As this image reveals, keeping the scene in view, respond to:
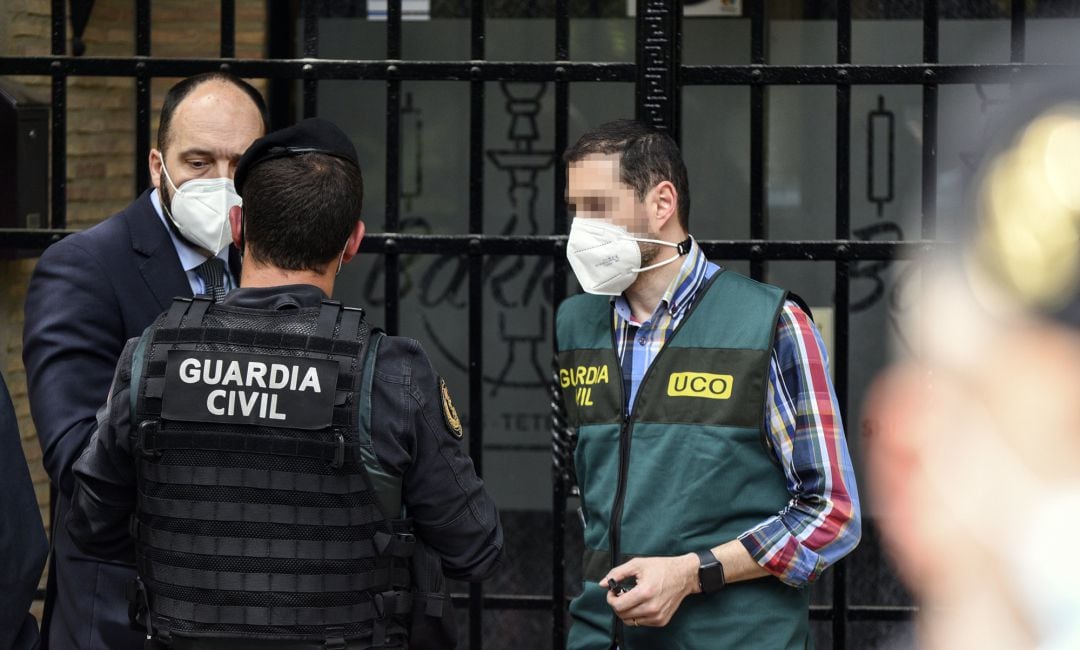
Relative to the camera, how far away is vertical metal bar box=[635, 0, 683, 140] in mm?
3480

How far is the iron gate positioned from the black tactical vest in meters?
1.16

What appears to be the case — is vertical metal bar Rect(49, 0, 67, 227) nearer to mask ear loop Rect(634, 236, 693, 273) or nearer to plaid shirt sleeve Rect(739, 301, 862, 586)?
mask ear loop Rect(634, 236, 693, 273)

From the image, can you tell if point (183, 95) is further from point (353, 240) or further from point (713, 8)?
point (713, 8)

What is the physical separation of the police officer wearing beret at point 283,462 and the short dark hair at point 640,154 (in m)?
0.65

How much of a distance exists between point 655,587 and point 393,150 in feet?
4.90

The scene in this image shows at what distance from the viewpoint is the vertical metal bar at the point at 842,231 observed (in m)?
3.46

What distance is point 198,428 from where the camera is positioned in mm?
2326

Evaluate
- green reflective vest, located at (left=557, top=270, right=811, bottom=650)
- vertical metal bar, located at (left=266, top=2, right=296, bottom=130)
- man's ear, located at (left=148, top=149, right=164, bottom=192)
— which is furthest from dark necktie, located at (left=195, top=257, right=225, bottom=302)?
vertical metal bar, located at (left=266, top=2, right=296, bottom=130)

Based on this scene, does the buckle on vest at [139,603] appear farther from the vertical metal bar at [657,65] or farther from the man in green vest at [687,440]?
the vertical metal bar at [657,65]

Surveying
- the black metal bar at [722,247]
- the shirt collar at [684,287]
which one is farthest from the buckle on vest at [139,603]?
the black metal bar at [722,247]

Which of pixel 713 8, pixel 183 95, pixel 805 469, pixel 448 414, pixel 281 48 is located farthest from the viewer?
pixel 281 48

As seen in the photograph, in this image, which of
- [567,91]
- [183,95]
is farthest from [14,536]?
[567,91]

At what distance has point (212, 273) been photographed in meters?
3.09

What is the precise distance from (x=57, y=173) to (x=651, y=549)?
79.0 inches
